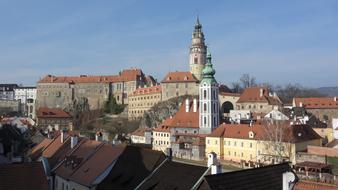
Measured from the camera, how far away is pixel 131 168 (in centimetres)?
2103

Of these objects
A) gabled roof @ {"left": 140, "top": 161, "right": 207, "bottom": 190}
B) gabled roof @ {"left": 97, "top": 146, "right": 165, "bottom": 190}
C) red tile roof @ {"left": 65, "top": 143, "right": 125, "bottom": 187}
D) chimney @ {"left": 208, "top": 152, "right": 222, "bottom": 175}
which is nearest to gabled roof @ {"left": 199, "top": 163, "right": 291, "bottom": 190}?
chimney @ {"left": 208, "top": 152, "right": 222, "bottom": 175}

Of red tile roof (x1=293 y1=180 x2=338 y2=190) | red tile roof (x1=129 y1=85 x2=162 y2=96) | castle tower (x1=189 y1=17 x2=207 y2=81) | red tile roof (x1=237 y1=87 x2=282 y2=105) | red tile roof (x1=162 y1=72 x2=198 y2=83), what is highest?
castle tower (x1=189 y1=17 x2=207 y2=81)

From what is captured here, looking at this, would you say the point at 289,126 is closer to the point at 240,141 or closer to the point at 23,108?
the point at 240,141

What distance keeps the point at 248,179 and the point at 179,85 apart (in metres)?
88.0

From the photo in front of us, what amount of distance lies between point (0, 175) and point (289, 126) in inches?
1614

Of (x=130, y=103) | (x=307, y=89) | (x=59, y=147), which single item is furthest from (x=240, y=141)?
(x=307, y=89)

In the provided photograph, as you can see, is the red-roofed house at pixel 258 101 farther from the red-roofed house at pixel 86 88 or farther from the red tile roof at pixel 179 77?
the red-roofed house at pixel 86 88

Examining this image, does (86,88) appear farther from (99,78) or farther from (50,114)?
(50,114)

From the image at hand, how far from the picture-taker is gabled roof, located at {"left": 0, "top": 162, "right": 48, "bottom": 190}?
14.2 m

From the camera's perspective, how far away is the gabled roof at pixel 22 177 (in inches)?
560

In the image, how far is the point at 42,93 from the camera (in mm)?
130875

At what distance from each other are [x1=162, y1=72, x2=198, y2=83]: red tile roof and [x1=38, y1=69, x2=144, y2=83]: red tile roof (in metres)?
19.0

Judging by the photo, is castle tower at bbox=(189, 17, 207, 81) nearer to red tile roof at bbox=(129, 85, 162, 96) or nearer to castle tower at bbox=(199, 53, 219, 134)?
red tile roof at bbox=(129, 85, 162, 96)

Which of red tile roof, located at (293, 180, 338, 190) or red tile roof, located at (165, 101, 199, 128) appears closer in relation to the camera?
red tile roof, located at (293, 180, 338, 190)
